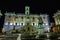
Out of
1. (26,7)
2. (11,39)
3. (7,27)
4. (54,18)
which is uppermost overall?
(26,7)

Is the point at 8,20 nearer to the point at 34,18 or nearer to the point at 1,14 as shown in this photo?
the point at 1,14

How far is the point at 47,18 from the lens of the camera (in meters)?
83.7

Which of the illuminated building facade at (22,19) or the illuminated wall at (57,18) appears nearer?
the illuminated wall at (57,18)

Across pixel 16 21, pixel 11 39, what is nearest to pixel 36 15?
pixel 16 21

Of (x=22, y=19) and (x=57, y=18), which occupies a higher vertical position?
(x=22, y=19)

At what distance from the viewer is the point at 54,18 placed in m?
80.8

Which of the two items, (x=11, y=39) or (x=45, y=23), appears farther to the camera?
(x=45, y=23)

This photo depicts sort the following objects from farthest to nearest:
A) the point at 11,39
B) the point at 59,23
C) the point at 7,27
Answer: the point at 7,27
the point at 59,23
the point at 11,39

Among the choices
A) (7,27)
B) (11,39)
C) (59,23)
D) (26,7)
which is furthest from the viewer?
(26,7)

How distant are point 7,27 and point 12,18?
6.67 meters

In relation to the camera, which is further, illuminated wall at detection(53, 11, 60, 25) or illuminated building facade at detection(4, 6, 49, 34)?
illuminated building facade at detection(4, 6, 49, 34)

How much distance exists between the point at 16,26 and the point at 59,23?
25291mm

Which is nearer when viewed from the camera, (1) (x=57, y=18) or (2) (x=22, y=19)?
(1) (x=57, y=18)

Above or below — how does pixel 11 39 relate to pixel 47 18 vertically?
below
